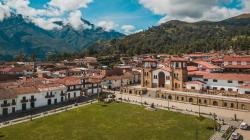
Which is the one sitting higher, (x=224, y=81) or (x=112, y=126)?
(x=224, y=81)

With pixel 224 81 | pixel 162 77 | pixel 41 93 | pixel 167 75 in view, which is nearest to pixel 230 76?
pixel 224 81

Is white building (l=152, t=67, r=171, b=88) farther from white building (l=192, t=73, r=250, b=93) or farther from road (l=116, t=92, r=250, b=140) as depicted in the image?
road (l=116, t=92, r=250, b=140)

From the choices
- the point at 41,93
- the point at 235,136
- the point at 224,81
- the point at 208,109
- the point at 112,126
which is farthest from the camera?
the point at 224,81

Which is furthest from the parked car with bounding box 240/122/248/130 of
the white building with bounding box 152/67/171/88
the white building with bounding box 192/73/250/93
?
the white building with bounding box 152/67/171/88

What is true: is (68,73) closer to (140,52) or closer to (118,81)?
(118,81)

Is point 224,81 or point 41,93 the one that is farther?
point 224,81

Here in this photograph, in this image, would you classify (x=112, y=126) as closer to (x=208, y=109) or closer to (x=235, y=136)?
(x=235, y=136)

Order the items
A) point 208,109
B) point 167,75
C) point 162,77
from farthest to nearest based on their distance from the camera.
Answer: point 162,77 < point 167,75 < point 208,109

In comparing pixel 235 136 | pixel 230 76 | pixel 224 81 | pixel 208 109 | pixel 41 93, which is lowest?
pixel 235 136

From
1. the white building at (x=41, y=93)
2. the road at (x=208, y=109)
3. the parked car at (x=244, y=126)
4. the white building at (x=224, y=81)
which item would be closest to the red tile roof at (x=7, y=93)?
the white building at (x=41, y=93)
